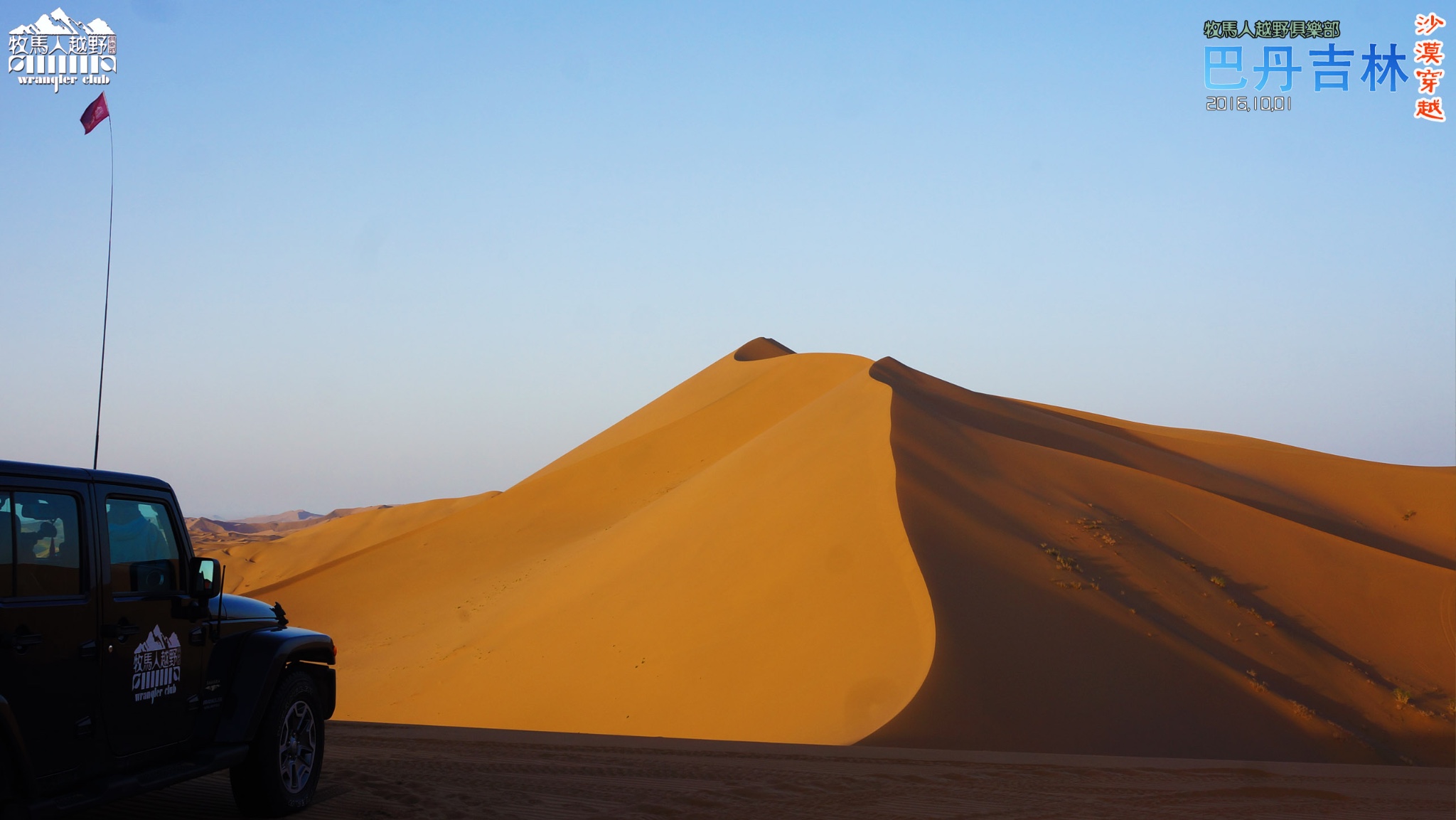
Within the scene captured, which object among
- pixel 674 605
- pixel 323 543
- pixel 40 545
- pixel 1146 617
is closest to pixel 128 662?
pixel 40 545

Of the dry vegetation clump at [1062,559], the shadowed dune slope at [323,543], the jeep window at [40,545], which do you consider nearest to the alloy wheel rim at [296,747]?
the jeep window at [40,545]

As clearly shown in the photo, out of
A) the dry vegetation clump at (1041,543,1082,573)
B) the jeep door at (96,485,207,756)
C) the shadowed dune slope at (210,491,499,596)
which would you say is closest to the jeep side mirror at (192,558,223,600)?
the jeep door at (96,485,207,756)

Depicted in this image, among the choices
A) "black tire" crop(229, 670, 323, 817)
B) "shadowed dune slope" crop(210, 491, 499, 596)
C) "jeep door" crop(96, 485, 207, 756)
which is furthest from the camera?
"shadowed dune slope" crop(210, 491, 499, 596)

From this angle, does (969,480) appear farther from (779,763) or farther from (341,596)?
(341,596)

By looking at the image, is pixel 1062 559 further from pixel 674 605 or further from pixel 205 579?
pixel 205 579

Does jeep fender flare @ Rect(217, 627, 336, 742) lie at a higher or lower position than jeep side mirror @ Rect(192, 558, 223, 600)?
lower

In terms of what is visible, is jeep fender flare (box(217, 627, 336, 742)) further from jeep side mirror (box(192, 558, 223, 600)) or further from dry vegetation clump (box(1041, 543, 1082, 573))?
dry vegetation clump (box(1041, 543, 1082, 573))

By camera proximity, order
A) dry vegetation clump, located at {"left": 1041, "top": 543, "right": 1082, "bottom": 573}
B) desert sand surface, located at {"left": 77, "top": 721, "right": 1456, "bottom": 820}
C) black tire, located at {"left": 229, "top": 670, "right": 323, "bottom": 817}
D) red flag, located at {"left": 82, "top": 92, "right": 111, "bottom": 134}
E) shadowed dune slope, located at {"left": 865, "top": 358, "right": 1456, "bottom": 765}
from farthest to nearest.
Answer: dry vegetation clump, located at {"left": 1041, "top": 543, "right": 1082, "bottom": 573} < shadowed dune slope, located at {"left": 865, "top": 358, "right": 1456, "bottom": 765} < red flag, located at {"left": 82, "top": 92, "right": 111, "bottom": 134} < desert sand surface, located at {"left": 77, "top": 721, "right": 1456, "bottom": 820} < black tire, located at {"left": 229, "top": 670, "right": 323, "bottom": 817}

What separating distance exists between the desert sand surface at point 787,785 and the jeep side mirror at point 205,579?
1654 millimetres

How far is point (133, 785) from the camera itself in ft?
18.3

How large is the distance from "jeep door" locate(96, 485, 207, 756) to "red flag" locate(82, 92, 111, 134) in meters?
5.30

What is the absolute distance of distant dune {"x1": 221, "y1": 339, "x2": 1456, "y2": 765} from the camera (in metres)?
13.5

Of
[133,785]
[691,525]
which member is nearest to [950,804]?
[133,785]

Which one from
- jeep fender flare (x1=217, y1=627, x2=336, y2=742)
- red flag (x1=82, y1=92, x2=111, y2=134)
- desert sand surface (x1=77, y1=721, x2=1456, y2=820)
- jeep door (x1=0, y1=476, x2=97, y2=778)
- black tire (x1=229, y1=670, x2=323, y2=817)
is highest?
red flag (x1=82, y1=92, x2=111, y2=134)
